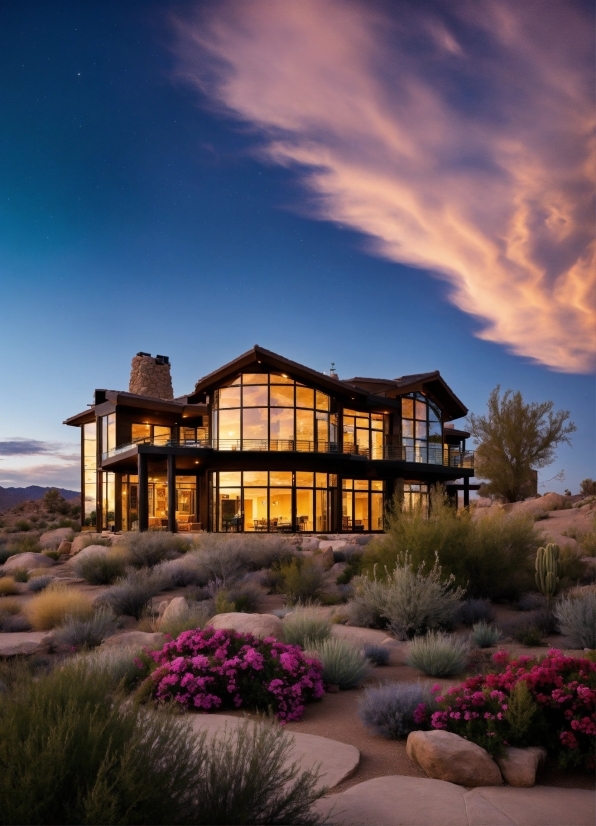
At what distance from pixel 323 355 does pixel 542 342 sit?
97.9ft

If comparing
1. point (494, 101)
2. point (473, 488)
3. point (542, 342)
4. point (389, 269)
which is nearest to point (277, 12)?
point (494, 101)

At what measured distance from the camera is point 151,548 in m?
20.1

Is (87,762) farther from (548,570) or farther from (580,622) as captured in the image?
(548,570)

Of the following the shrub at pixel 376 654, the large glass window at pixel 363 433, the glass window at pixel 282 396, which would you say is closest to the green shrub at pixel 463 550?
the shrub at pixel 376 654

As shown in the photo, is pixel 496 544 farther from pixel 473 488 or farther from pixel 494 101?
pixel 473 488

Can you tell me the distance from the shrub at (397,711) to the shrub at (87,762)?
2978 millimetres

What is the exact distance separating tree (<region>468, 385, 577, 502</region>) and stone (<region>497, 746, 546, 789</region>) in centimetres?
3550

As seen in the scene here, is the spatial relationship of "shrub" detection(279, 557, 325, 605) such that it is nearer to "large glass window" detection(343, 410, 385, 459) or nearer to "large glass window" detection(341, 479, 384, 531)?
"large glass window" detection(341, 479, 384, 531)

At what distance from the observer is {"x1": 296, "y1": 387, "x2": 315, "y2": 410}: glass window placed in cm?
3195

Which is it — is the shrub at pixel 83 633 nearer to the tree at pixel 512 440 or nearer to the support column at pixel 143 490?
the support column at pixel 143 490

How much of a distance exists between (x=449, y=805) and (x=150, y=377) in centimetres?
3832

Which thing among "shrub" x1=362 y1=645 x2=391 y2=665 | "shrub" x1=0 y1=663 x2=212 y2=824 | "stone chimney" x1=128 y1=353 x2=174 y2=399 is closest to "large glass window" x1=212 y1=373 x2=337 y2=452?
"stone chimney" x1=128 y1=353 x2=174 y2=399

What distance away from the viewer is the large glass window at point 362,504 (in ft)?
113

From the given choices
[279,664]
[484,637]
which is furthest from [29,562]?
[279,664]
